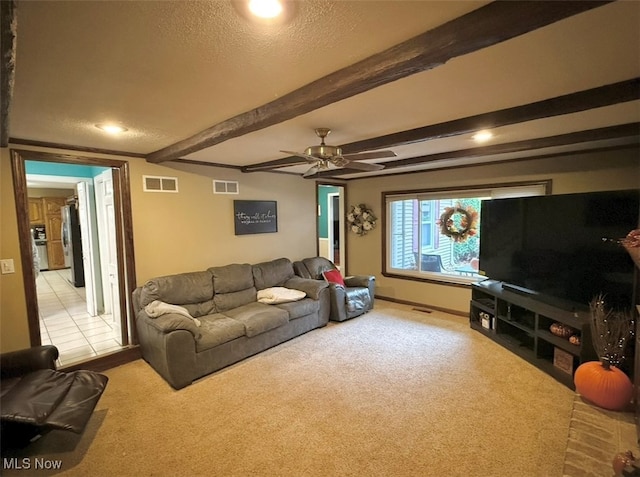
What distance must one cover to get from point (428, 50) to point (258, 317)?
2952 millimetres

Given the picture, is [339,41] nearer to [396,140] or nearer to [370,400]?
[396,140]

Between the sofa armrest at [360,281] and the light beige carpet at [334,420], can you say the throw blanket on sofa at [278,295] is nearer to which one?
the light beige carpet at [334,420]

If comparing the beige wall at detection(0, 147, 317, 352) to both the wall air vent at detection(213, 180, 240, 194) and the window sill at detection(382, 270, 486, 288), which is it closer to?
the wall air vent at detection(213, 180, 240, 194)

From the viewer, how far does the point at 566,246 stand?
2.97m

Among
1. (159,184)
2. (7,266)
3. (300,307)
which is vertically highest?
(159,184)

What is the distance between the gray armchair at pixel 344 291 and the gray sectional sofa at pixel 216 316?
0.50 ft

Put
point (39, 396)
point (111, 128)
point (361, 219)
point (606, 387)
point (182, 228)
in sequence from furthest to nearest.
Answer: point (361, 219) < point (182, 228) < point (111, 128) < point (606, 387) < point (39, 396)

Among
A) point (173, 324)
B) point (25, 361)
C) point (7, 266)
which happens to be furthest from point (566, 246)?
point (7, 266)

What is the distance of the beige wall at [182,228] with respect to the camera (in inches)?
108

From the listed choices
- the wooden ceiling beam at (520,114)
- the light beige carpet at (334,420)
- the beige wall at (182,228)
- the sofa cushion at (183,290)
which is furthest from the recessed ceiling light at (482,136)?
the sofa cushion at (183,290)

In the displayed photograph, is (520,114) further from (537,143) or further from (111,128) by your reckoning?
(111,128)

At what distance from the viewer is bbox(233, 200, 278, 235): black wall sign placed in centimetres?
438

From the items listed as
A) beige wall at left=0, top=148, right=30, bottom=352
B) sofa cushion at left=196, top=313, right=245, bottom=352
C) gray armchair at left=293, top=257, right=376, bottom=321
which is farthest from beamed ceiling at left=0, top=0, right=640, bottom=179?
gray armchair at left=293, top=257, right=376, bottom=321

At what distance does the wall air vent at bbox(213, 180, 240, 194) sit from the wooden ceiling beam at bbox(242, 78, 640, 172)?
1.87 metres
